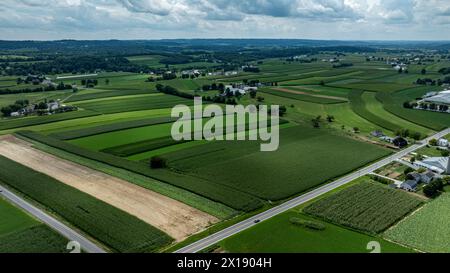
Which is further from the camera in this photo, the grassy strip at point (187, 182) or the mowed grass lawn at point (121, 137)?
the mowed grass lawn at point (121, 137)

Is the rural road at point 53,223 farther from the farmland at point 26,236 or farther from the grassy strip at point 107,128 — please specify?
the grassy strip at point 107,128

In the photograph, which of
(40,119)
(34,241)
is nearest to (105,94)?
(40,119)

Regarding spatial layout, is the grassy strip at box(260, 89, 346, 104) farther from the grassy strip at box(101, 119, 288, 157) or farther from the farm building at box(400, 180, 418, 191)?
the farm building at box(400, 180, 418, 191)

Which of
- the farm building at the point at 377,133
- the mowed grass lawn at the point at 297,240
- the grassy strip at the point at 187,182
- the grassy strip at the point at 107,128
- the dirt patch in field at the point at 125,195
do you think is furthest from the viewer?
the farm building at the point at 377,133

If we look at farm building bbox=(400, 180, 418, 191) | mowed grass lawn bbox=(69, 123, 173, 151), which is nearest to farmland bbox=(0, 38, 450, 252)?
mowed grass lawn bbox=(69, 123, 173, 151)

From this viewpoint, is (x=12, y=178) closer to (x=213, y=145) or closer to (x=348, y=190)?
(x=213, y=145)

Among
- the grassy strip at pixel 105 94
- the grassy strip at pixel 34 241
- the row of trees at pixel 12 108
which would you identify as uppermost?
the grassy strip at pixel 105 94

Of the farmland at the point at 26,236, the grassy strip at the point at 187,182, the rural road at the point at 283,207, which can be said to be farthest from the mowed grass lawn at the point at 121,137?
the rural road at the point at 283,207
